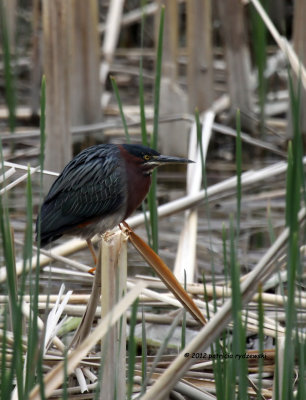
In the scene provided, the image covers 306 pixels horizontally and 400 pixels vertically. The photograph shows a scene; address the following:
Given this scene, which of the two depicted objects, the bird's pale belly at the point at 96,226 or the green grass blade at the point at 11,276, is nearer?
the green grass blade at the point at 11,276

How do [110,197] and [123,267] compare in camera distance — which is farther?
[110,197]

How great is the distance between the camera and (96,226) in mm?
3582

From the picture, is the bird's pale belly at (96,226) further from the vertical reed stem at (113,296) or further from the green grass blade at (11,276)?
the green grass blade at (11,276)

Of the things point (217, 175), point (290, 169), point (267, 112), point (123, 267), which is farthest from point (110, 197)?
point (267, 112)

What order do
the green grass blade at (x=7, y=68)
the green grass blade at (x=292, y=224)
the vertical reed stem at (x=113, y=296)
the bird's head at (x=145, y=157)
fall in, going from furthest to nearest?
the green grass blade at (x=7, y=68) → the bird's head at (x=145, y=157) → the vertical reed stem at (x=113, y=296) → the green grass blade at (x=292, y=224)

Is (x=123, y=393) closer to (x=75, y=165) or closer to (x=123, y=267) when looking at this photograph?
(x=123, y=267)

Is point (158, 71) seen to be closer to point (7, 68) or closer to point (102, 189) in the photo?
point (102, 189)

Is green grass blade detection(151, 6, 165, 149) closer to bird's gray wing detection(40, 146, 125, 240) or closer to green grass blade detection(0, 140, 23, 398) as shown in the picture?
bird's gray wing detection(40, 146, 125, 240)

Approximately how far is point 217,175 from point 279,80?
2.04 metres

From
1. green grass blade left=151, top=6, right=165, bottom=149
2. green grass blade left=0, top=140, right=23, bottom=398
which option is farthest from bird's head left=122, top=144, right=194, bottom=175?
green grass blade left=0, top=140, right=23, bottom=398

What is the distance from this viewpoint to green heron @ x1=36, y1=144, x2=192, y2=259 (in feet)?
11.3

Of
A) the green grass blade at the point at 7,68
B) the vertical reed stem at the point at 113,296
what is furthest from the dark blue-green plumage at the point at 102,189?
the green grass blade at the point at 7,68

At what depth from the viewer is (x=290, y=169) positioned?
1.87 meters

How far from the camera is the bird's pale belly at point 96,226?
353 centimetres
